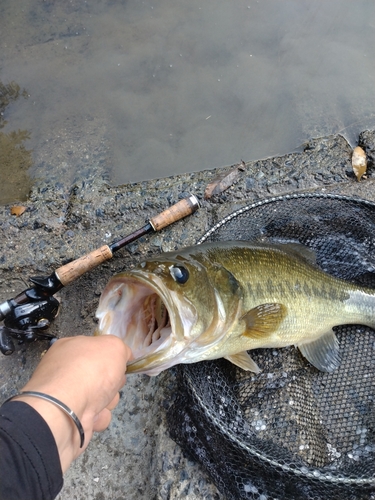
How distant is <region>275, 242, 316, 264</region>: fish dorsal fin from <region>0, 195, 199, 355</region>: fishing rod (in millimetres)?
878

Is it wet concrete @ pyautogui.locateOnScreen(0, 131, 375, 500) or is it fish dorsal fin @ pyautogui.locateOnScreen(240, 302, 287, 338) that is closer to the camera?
fish dorsal fin @ pyautogui.locateOnScreen(240, 302, 287, 338)

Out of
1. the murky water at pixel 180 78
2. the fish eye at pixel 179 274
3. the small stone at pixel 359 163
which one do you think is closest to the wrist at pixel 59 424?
the fish eye at pixel 179 274

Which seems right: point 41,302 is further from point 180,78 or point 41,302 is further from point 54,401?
point 180,78

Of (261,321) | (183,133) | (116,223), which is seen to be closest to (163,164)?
(183,133)

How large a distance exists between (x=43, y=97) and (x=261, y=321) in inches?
132

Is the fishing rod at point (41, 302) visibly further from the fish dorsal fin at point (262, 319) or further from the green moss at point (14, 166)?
the green moss at point (14, 166)

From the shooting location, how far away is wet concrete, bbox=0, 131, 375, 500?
2.45 metres

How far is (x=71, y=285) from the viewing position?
2945 millimetres

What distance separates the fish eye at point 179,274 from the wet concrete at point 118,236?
1042 millimetres

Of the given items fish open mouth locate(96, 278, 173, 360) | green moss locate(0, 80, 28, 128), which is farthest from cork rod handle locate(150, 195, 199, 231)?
green moss locate(0, 80, 28, 128)

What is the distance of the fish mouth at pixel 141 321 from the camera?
1573 mm

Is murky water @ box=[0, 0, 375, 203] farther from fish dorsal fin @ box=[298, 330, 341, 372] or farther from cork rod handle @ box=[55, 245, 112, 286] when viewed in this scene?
fish dorsal fin @ box=[298, 330, 341, 372]

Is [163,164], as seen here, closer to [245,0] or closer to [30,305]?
[30,305]

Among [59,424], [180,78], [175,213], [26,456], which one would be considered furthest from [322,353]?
[180,78]
